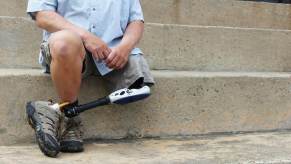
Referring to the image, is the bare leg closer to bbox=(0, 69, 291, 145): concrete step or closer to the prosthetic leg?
the prosthetic leg

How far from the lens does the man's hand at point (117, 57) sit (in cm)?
261

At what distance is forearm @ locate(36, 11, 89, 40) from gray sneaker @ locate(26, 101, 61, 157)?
350 mm

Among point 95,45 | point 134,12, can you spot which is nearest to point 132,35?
point 134,12

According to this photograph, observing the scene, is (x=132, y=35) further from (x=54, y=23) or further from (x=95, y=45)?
(x=54, y=23)

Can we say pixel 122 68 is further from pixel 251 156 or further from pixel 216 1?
pixel 216 1

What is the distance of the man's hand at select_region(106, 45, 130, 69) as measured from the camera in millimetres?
2607

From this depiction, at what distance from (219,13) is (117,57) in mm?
1662

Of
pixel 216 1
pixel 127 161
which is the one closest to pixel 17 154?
pixel 127 161

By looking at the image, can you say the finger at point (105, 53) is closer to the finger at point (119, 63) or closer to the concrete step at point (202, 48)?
the finger at point (119, 63)

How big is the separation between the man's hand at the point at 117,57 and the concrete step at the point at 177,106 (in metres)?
0.28

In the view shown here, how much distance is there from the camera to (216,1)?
4086 millimetres

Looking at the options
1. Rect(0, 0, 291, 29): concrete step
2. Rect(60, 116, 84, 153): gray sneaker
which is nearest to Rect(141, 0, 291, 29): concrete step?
Rect(0, 0, 291, 29): concrete step

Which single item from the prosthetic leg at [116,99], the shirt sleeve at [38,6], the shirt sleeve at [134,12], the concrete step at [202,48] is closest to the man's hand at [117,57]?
the prosthetic leg at [116,99]

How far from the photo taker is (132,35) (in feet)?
9.05
